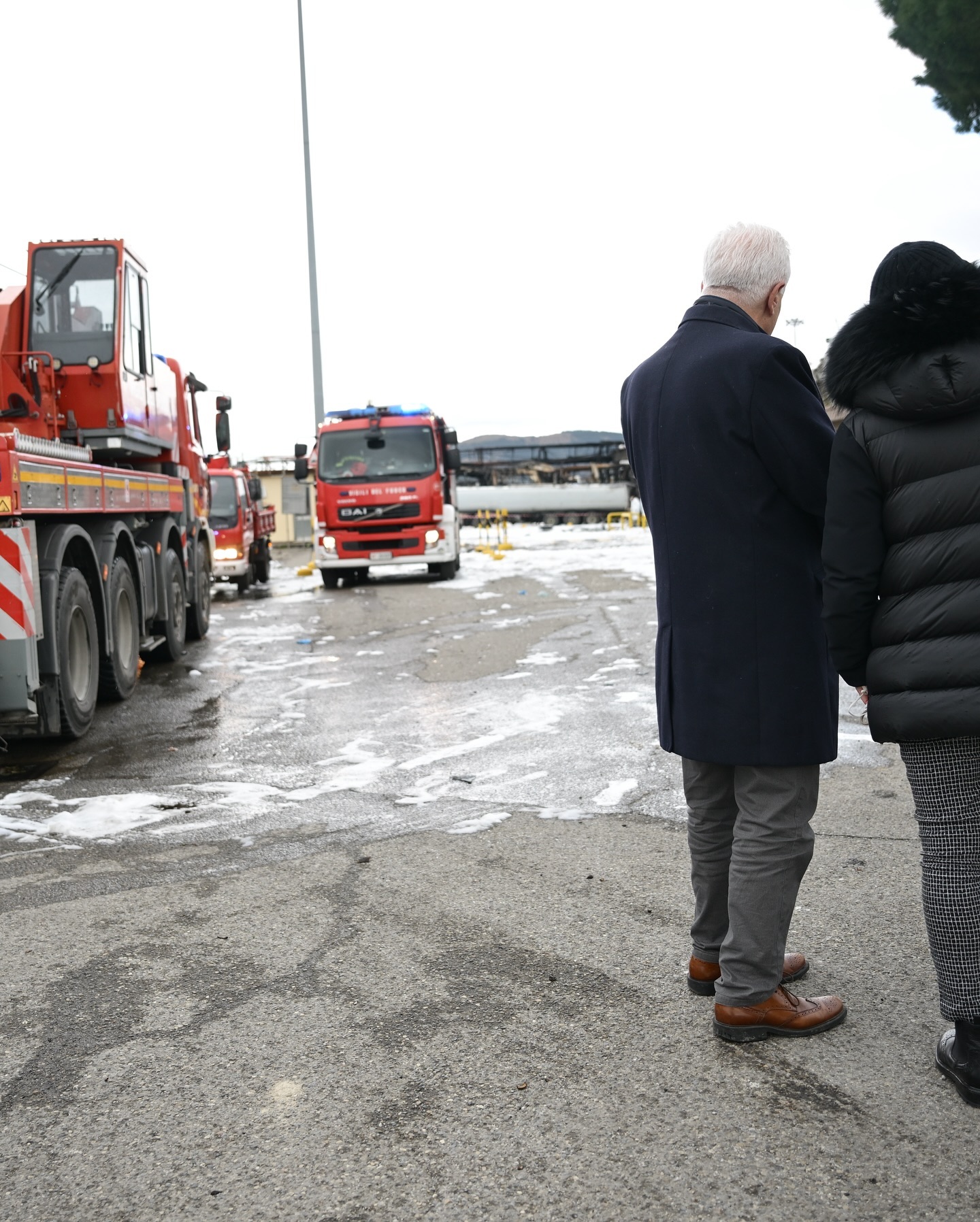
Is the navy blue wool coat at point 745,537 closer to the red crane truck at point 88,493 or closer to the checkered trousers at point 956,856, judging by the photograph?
the checkered trousers at point 956,856

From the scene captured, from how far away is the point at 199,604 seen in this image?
13484 mm

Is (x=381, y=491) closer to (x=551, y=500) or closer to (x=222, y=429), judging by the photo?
(x=222, y=429)

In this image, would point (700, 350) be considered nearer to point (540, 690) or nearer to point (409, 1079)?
point (409, 1079)

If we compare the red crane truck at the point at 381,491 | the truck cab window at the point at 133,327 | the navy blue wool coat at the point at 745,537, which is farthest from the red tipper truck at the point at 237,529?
the navy blue wool coat at the point at 745,537

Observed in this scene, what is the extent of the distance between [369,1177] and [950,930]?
143cm

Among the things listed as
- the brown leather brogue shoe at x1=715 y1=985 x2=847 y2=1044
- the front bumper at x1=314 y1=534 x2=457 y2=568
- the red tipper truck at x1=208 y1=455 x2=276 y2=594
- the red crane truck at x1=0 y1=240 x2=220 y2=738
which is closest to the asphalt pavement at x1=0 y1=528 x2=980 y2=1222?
the brown leather brogue shoe at x1=715 y1=985 x2=847 y2=1044

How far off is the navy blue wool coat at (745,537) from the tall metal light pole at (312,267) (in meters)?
23.8

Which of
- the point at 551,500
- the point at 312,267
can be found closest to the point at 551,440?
the point at 551,500

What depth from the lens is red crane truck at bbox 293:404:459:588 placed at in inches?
801

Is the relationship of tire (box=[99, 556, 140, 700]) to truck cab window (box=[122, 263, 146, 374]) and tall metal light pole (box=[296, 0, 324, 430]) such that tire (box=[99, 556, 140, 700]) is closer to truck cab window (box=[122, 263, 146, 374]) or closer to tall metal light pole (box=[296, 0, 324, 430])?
truck cab window (box=[122, 263, 146, 374])

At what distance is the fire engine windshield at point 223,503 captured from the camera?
2078 centimetres

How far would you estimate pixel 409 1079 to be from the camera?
9.75 ft

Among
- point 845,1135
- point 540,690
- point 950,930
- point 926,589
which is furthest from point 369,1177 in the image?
point 540,690

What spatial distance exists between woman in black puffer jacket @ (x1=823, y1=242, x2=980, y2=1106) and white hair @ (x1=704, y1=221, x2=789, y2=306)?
352 mm
